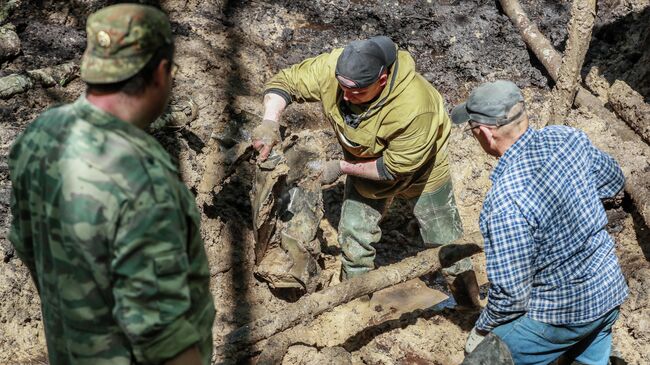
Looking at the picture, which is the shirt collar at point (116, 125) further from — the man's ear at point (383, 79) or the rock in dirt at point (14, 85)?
the rock in dirt at point (14, 85)

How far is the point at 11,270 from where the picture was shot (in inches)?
176

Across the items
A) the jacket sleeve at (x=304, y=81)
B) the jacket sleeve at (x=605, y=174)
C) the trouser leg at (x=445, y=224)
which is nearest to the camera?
the jacket sleeve at (x=605, y=174)

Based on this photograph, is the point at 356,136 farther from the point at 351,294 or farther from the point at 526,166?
the point at 526,166

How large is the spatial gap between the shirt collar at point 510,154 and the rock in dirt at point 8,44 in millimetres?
4415

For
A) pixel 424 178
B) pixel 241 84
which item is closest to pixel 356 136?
pixel 424 178

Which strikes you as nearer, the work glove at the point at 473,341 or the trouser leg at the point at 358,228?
the work glove at the point at 473,341

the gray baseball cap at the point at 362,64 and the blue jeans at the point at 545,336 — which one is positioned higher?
the gray baseball cap at the point at 362,64

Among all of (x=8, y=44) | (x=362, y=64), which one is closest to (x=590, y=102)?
(x=362, y=64)

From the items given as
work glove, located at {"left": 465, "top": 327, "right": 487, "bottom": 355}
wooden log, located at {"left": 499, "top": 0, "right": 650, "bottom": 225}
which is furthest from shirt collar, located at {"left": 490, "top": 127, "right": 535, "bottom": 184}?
wooden log, located at {"left": 499, "top": 0, "right": 650, "bottom": 225}

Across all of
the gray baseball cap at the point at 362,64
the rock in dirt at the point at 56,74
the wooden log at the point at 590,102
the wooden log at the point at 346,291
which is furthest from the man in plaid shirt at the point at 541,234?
the rock in dirt at the point at 56,74

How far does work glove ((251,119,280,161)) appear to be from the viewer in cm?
448

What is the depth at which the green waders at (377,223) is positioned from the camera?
16.3ft

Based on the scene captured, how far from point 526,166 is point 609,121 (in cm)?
371

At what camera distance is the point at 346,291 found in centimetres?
455
